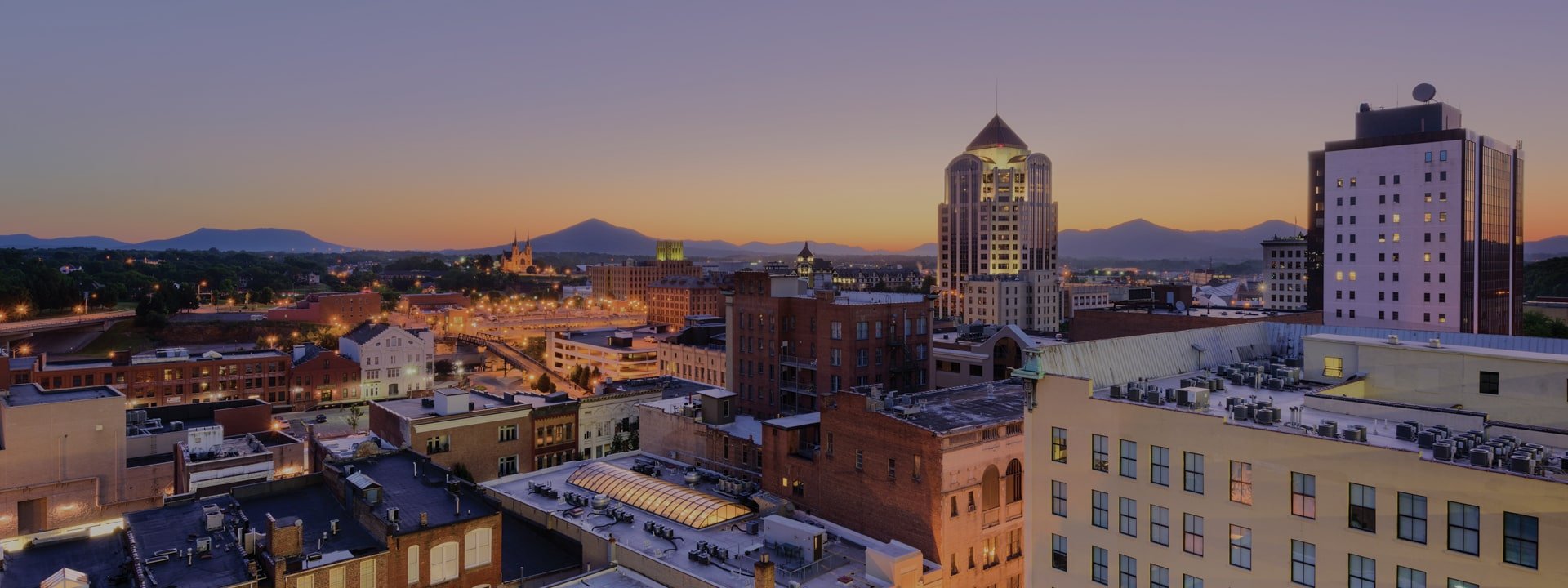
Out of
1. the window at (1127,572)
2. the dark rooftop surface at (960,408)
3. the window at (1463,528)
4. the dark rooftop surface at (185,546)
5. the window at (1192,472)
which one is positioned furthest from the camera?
the dark rooftop surface at (960,408)

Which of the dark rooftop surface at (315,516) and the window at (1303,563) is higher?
the window at (1303,563)

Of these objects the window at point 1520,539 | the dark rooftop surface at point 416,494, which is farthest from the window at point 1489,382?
the dark rooftop surface at point 416,494

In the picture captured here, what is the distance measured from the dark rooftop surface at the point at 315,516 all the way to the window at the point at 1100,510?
29.6m

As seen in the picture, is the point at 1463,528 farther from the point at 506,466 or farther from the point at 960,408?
the point at 506,466

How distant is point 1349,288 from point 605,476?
280 ft

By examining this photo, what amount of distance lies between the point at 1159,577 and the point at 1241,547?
358 centimetres

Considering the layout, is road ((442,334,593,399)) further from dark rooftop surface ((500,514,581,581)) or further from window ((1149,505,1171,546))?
window ((1149,505,1171,546))

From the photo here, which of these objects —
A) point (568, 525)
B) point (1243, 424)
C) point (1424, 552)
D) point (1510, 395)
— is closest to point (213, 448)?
point (568, 525)

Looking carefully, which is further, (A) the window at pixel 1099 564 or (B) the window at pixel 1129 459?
(A) the window at pixel 1099 564

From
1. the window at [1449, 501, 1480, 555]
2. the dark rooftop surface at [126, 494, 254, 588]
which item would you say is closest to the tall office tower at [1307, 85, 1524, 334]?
the window at [1449, 501, 1480, 555]

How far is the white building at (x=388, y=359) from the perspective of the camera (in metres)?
130

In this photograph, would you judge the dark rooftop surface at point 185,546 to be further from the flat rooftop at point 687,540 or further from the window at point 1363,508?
the window at point 1363,508

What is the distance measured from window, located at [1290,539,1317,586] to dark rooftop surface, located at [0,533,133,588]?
1669 inches

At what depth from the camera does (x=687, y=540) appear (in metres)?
47.7
